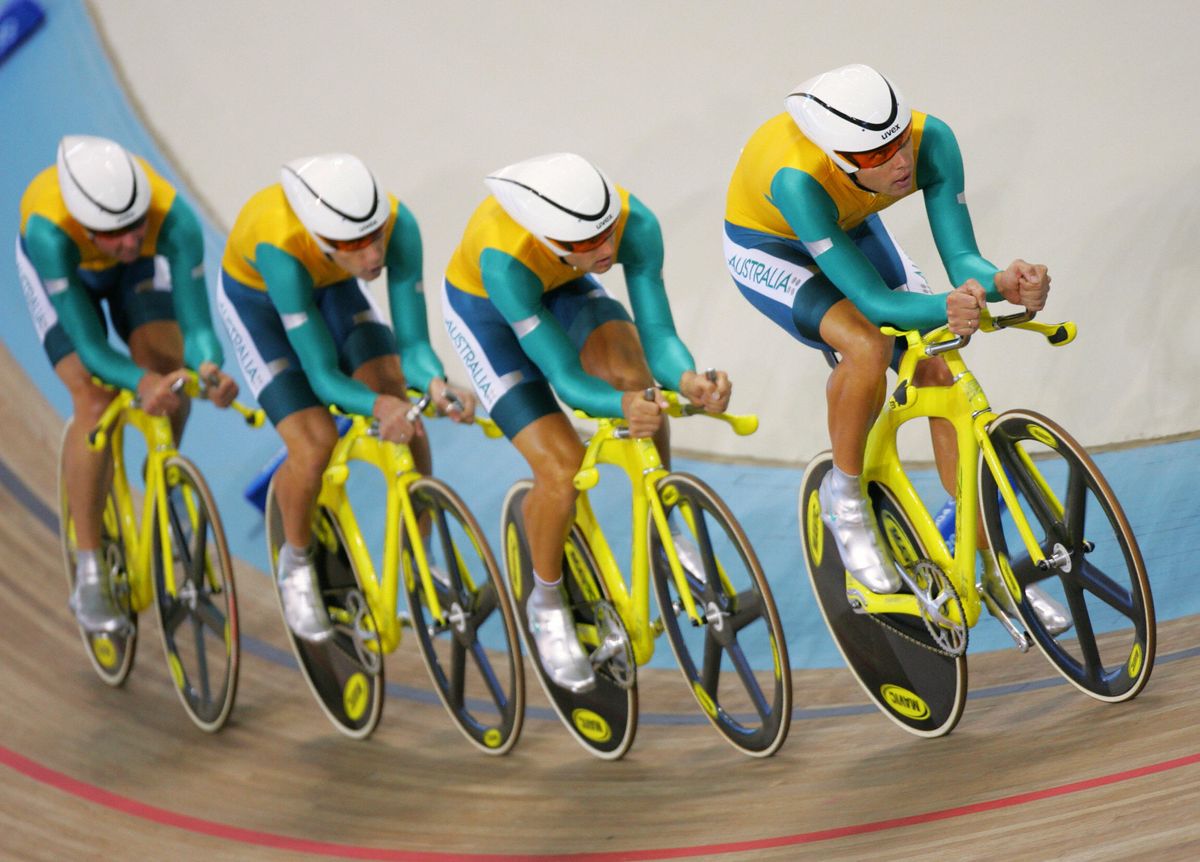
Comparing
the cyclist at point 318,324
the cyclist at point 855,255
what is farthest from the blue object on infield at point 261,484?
the cyclist at point 855,255

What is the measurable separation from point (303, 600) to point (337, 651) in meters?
0.23

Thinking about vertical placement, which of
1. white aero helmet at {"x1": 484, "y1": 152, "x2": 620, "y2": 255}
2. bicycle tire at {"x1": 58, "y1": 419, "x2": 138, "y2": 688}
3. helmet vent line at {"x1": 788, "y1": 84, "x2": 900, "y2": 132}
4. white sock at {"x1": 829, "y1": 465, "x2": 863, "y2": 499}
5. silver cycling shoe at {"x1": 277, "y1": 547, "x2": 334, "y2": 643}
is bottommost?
bicycle tire at {"x1": 58, "y1": 419, "x2": 138, "y2": 688}

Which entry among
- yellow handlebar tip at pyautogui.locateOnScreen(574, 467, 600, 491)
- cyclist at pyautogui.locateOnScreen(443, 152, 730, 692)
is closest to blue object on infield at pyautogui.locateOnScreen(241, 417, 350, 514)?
cyclist at pyautogui.locateOnScreen(443, 152, 730, 692)

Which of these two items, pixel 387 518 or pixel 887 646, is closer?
pixel 887 646

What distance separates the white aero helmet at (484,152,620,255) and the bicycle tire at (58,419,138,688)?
200 centimetres

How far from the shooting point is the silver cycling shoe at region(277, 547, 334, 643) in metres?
Answer: 3.78

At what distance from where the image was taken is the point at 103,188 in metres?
3.80

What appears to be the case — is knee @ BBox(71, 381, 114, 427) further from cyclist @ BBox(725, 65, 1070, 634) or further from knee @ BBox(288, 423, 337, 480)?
cyclist @ BBox(725, 65, 1070, 634)

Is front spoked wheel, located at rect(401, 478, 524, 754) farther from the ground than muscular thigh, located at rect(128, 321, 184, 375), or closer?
closer

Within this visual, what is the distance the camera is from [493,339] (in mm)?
3279

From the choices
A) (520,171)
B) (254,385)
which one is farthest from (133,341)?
(520,171)

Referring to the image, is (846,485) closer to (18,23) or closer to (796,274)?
(796,274)

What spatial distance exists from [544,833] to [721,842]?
0.50 m

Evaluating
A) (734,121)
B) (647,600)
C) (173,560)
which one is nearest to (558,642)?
(647,600)
